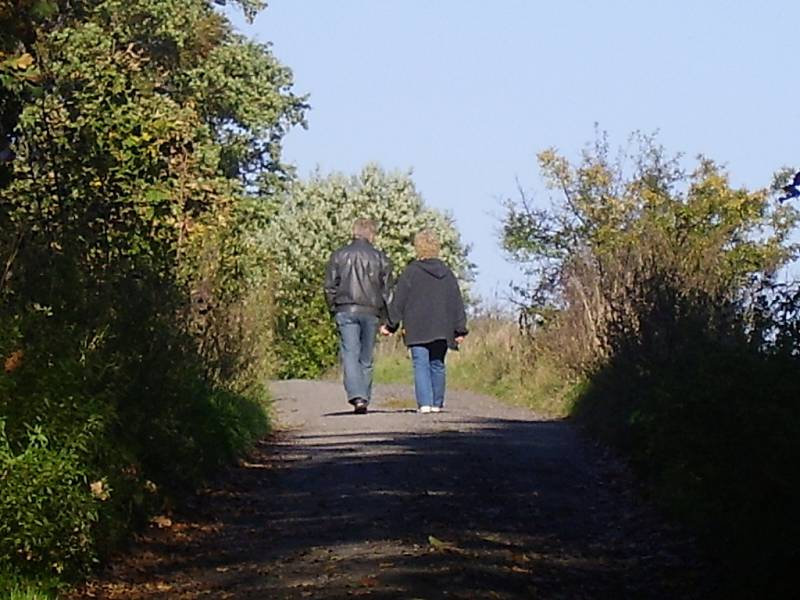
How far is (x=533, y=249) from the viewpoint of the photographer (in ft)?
125

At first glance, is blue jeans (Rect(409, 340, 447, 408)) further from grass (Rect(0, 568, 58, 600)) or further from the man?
grass (Rect(0, 568, 58, 600))

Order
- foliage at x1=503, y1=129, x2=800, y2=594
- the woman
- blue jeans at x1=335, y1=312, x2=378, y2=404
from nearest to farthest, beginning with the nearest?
1. foliage at x1=503, y1=129, x2=800, y2=594
2. blue jeans at x1=335, y1=312, x2=378, y2=404
3. the woman

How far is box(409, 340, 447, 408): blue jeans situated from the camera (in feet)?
67.0

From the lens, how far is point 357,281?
20391 millimetres

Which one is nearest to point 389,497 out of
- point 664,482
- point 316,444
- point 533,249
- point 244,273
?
point 664,482

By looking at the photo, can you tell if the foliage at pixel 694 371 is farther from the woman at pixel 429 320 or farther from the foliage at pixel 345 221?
the foliage at pixel 345 221

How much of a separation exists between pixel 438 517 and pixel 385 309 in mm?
9917

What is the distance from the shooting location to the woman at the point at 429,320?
20614 millimetres

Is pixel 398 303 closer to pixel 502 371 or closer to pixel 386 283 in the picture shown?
pixel 386 283

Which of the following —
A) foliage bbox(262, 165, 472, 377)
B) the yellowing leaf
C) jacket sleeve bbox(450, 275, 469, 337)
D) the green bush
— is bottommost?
the green bush

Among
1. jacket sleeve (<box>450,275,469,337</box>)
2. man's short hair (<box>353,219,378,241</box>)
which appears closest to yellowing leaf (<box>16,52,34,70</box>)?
man's short hair (<box>353,219,378,241</box>)

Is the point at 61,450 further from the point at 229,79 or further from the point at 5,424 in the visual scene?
the point at 229,79

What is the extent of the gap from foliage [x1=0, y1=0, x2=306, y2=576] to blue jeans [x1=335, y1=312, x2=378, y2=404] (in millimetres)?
878

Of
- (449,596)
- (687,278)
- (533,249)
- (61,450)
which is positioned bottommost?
(449,596)
